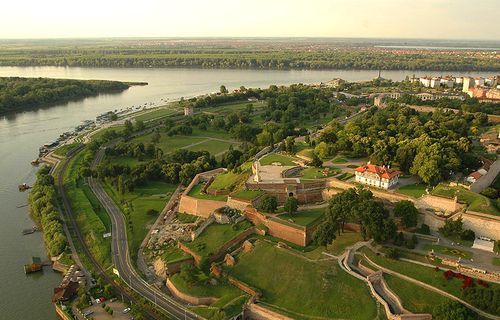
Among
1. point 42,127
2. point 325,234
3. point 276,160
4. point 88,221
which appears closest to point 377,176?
point 325,234

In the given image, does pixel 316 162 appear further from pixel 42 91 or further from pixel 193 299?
pixel 42 91

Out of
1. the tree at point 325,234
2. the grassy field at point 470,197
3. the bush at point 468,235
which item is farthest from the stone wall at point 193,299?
the grassy field at point 470,197

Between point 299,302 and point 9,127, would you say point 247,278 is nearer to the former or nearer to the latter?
point 299,302

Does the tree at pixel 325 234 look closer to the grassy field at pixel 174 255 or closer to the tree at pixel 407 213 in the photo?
the tree at pixel 407 213

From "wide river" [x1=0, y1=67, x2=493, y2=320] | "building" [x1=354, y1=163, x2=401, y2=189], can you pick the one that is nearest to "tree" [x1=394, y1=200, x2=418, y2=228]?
"building" [x1=354, y1=163, x2=401, y2=189]

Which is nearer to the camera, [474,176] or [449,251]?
[449,251]

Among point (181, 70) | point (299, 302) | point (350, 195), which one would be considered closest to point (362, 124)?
point (350, 195)
